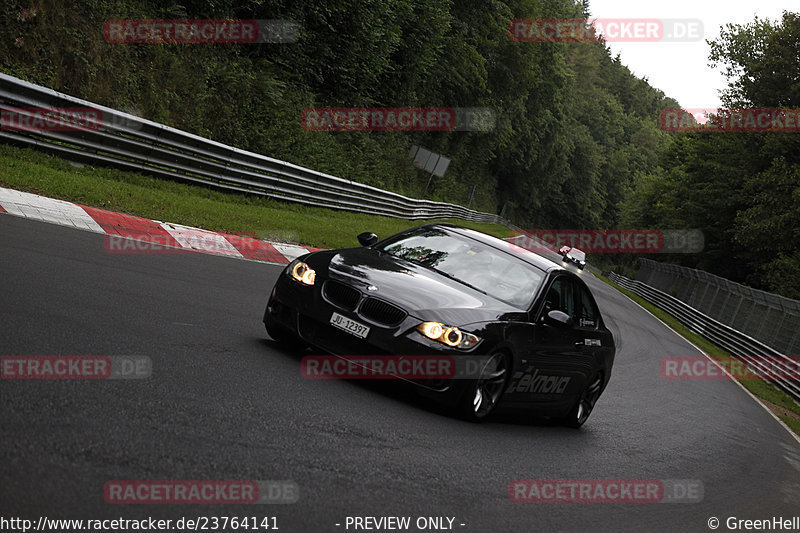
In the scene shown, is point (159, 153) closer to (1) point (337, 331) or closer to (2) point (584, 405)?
(2) point (584, 405)

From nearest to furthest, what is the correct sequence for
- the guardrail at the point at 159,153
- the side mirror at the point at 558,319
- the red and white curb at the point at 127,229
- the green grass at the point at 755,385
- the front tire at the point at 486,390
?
1. the front tire at the point at 486,390
2. the side mirror at the point at 558,319
3. the red and white curb at the point at 127,229
4. the guardrail at the point at 159,153
5. the green grass at the point at 755,385

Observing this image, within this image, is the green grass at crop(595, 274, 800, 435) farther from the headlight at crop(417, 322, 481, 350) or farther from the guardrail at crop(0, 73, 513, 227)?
the guardrail at crop(0, 73, 513, 227)

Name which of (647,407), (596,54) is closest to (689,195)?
(647,407)

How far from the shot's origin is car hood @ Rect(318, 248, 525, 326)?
7.02m

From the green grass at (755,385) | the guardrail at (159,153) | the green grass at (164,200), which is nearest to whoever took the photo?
the green grass at (164,200)

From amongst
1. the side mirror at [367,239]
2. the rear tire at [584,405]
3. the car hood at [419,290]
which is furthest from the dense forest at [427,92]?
the rear tire at [584,405]

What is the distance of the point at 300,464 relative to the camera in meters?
4.75

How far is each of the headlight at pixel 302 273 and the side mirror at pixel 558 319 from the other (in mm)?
2110

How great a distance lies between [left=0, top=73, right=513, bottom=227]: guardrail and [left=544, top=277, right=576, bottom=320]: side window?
8.82 m

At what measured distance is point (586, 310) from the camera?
928 centimetres

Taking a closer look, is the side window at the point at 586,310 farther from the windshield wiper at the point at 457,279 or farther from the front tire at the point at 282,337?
the front tire at the point at 282,337

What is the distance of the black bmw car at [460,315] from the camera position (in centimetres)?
695

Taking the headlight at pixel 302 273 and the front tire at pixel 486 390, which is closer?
the front tire at pixel 486 390

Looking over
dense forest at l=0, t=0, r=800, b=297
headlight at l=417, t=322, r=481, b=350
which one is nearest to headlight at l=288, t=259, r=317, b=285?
headlight at l=417, t=322, r=481, b=350
